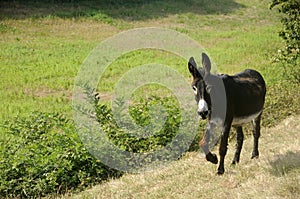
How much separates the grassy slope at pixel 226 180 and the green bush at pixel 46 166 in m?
1.30

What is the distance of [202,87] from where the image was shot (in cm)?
536

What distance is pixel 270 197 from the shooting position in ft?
16.0

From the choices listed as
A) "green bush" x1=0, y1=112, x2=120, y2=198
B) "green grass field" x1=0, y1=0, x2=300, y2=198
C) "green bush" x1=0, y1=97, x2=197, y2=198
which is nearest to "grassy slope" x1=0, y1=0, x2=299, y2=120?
"green grass field" x1=0, y1=0, x2=300, y2=198

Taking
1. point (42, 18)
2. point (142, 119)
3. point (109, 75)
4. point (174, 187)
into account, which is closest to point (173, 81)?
point (109, 75)

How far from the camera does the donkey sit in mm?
5402

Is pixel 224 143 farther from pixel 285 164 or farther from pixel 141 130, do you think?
pixel 141 130

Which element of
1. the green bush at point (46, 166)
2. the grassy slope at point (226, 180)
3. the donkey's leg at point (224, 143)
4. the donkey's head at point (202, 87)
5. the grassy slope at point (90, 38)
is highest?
the donkey's head at point (202, 87)

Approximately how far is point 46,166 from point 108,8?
89.1ft

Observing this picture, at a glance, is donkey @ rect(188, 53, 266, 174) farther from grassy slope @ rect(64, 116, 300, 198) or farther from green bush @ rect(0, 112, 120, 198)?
green bush @ rect(0, 112, 120, 198)

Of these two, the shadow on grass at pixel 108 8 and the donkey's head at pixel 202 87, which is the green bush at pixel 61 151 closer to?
the donkey's head at pixel 202 87

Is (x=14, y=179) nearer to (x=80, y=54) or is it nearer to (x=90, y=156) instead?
(x=90, y=156)

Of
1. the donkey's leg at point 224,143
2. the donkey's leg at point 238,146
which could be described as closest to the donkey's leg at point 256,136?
the donkey's leg at point 238,146

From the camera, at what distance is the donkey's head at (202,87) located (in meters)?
5.27

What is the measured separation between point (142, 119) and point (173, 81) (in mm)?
6084
